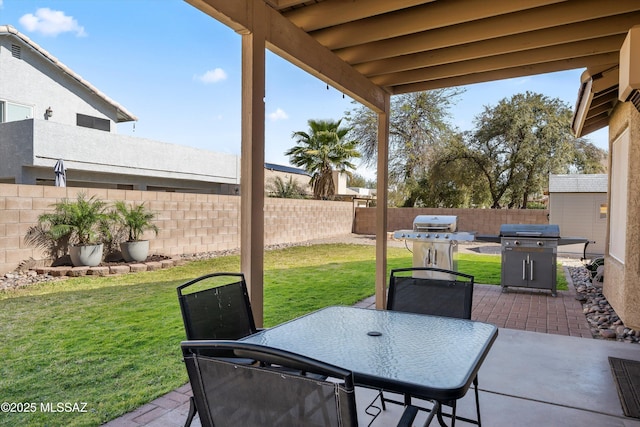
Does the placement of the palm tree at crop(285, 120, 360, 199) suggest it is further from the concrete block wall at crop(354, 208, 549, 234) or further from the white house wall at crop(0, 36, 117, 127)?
the white house wall at crop(0, 36, 117, 127)

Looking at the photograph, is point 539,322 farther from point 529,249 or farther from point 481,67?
point 481,67

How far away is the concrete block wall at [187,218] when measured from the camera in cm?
661

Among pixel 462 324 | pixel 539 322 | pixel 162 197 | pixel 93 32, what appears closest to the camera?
pixel 462 324

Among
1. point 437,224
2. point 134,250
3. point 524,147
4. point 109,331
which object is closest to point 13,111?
point 134,250

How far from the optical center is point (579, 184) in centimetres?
1198

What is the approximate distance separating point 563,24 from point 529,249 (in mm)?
4071

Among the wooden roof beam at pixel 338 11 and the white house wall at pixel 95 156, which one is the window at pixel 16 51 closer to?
the white house wall at pixel 95 156

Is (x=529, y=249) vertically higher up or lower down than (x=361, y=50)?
lower down

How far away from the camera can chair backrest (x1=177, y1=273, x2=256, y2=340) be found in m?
1.99

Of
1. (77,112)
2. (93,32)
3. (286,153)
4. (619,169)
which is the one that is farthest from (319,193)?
(619,169)

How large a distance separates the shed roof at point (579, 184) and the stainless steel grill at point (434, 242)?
8.17 m

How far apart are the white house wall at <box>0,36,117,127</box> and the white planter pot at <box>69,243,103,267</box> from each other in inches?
263

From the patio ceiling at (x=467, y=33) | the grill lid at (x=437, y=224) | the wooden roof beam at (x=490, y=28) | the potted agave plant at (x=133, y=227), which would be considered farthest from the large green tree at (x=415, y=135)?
the wooden roof beam at (x=490, y=28)

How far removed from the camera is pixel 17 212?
21.8 ft
